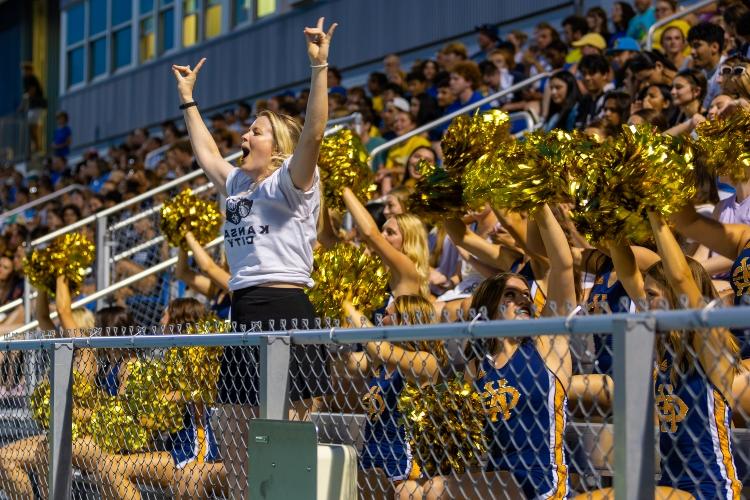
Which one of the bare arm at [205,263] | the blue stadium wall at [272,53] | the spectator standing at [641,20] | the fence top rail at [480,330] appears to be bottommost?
the fence top rail at [480,330]

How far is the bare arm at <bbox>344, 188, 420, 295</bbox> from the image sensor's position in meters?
5.63

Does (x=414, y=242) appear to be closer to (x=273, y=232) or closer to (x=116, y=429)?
(x=273, y=232)

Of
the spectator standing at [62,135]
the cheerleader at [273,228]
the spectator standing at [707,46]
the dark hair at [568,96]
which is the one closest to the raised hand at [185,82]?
the cheerleader at [273,228]

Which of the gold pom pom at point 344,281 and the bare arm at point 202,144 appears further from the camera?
the gold pom pom at point 344,281

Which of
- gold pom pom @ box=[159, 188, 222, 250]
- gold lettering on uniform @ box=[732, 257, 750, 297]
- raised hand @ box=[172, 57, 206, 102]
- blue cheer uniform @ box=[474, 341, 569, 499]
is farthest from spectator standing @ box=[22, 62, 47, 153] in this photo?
blue cheer uniform @ box=[474, 341, 569, 499]

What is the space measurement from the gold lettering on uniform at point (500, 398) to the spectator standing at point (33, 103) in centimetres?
2192

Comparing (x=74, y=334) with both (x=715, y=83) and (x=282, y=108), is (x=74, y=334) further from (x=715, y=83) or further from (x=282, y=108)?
(x=282, y=108)

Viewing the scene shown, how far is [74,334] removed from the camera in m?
4.16

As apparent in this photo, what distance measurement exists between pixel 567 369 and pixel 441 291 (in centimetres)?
324

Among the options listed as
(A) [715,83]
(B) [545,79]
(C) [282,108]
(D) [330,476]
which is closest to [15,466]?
(D) [330,476]

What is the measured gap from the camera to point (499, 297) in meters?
4.07

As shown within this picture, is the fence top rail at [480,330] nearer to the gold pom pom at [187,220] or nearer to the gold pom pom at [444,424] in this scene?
the gold pom pom at [444,424]

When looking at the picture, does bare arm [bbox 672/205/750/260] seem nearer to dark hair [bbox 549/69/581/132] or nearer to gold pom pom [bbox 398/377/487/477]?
gold pom pom [bbox 398/377/487/477]

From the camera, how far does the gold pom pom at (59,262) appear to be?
6934 millimetres
